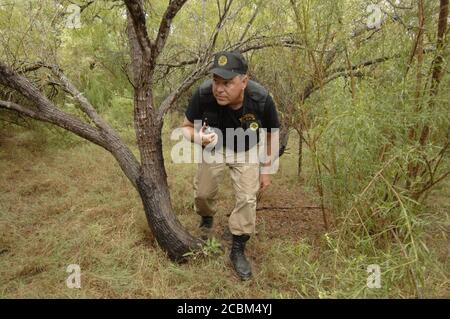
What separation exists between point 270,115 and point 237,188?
2.04 feet

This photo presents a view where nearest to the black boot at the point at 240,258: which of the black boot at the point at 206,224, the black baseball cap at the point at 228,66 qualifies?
the black boot at the point at 206,224

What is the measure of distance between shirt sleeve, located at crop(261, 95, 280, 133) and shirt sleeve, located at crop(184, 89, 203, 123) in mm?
511

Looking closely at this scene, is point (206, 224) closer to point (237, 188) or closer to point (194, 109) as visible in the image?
point (237, 188)

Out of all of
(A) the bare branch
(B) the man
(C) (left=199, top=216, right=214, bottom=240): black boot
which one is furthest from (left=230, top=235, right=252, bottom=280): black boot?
(A) the bare branch

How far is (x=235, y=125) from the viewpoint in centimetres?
271

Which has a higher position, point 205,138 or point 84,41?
point 84,41

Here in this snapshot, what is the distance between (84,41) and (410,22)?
4700mm

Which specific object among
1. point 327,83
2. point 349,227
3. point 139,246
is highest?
point 327,83

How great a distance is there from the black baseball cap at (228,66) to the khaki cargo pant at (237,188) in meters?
0.67

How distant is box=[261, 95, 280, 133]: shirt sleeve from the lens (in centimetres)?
265

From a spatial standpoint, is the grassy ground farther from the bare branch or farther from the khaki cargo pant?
the bare branch
